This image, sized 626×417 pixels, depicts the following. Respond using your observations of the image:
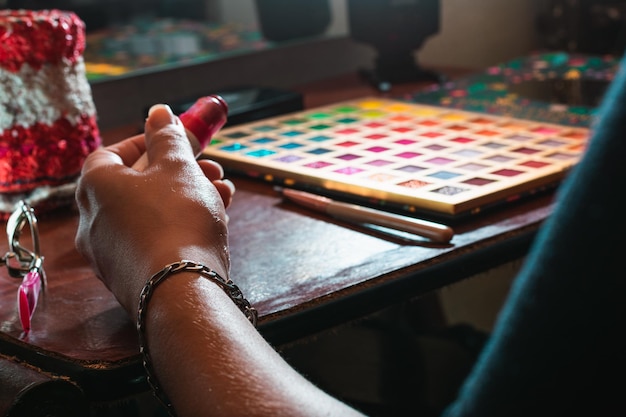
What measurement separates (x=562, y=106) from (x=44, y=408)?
2.88ft

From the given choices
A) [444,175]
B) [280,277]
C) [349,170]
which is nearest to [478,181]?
[444,175]

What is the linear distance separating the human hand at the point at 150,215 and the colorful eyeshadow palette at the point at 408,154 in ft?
0.68

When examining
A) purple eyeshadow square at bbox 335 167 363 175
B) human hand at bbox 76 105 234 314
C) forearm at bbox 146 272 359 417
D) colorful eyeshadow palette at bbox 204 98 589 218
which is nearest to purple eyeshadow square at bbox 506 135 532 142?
colorful eyeshadow palette at bbox 204 98 589 218

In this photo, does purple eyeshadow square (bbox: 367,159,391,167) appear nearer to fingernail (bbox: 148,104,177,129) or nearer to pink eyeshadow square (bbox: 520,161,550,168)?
pink eyeshadow square (bbox: 520,161,550,168)

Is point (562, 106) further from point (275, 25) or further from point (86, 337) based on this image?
point (86, 337)

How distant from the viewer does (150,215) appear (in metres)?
0.66

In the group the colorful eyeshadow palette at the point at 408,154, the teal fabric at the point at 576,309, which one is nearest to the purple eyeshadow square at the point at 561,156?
the colorful eyeshadow palette at the point at 408,154

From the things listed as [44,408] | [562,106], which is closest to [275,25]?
[562,106]

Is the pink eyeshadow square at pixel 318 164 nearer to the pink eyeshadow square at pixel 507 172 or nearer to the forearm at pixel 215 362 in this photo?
the pink eyeshadow square at pixel 507 172

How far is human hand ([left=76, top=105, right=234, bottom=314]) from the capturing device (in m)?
0.64

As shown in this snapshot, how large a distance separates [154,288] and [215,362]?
100 mm

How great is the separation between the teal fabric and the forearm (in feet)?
0.56

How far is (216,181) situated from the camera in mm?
745

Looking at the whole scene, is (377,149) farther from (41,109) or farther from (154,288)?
(154,288)
